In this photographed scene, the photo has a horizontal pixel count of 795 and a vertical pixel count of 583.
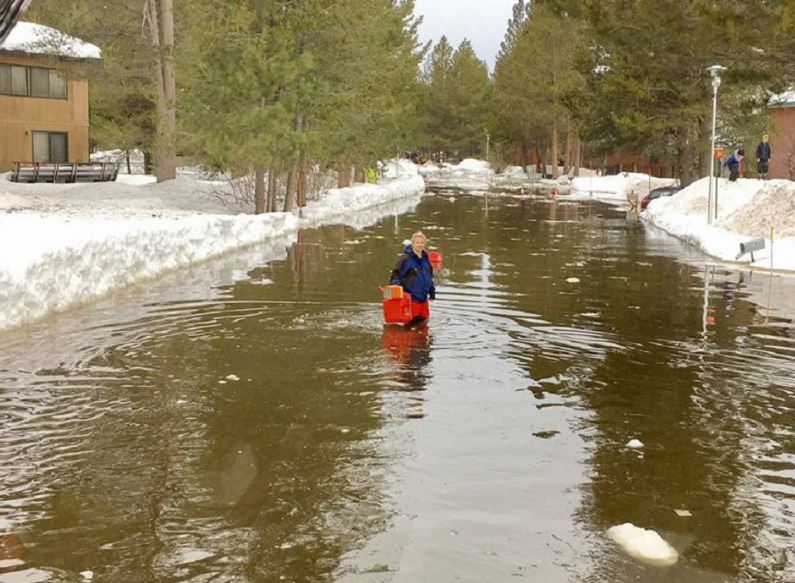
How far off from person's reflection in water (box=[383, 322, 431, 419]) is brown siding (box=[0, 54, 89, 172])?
104 feet

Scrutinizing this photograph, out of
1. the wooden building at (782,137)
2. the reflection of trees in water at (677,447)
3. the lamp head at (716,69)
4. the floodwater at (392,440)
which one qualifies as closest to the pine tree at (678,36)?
the lamp head at (716,69)

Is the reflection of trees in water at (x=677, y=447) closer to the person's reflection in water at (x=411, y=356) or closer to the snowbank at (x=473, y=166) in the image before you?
the person's reflection in water at (x=411, y=356)

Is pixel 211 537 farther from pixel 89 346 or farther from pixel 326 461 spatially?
pixel 89 346

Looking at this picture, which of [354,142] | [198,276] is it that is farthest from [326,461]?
[354,142]

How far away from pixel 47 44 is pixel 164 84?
4772mm

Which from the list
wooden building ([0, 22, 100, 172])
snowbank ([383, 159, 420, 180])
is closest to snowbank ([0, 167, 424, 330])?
wooden building ([0, 22, 100, 172])

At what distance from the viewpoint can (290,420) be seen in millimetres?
7457

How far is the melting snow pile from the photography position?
1994 cm

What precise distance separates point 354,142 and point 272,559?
2670cm

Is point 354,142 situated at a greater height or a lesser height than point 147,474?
greater

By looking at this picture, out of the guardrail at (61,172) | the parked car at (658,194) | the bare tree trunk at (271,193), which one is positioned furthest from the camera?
the parked car at (658,194)

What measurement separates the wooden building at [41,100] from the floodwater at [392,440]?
92.4 feet

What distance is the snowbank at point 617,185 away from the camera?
52125mm

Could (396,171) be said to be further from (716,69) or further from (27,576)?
(27,576)
